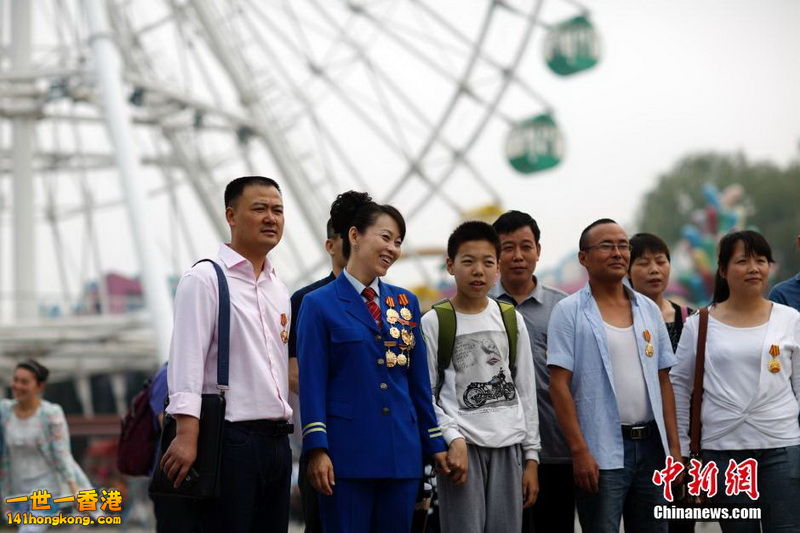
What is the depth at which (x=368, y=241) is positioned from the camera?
414 cm

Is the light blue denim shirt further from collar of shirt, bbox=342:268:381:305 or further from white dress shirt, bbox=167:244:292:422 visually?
white dress shirt, bbox=167:244:292:422

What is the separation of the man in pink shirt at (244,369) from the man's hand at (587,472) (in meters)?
1.15

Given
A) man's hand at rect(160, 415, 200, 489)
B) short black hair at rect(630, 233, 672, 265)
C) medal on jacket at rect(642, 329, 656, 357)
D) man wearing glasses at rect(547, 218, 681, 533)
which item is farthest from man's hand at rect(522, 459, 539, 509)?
short black hair at rect(630, 233, 672, 265)

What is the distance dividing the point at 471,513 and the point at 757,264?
5.20ft

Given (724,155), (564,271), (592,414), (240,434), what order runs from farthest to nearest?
(724,155) < (564,271) < (592,414) < (240,434)

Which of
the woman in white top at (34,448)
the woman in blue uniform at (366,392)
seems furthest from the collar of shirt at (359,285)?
the woman in white top at (34,448)

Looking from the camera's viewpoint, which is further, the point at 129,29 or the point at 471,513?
the point at 129,29

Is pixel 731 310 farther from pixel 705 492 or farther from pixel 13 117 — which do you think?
pixel 13 117

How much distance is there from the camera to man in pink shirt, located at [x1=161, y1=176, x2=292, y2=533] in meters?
3.72

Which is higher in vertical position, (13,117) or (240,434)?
(13,117)

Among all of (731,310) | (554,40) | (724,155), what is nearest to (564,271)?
(724,155)

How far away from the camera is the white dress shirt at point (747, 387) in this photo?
14.8 feet

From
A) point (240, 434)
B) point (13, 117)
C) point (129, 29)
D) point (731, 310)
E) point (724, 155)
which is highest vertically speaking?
point (724, 155)

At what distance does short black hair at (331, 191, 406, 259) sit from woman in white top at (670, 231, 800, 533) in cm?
140
